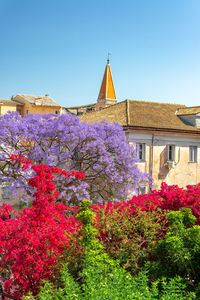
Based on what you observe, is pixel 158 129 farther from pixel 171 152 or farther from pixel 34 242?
pixel 34 242

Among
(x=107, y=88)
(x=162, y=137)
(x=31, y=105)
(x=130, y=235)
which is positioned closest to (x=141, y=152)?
(x=162, y=137)

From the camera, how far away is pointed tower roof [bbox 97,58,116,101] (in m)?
61.2

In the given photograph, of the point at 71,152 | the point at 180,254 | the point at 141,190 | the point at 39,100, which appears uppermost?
the point at 39,100

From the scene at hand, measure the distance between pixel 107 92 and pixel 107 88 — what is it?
2.81 feet

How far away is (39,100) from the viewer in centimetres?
5712

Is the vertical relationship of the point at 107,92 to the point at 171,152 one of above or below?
above

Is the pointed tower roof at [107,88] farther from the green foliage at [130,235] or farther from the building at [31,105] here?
the green foliage at [130,235]

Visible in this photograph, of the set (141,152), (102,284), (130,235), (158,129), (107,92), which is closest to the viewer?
(102,284)

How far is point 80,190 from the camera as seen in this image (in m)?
21.6

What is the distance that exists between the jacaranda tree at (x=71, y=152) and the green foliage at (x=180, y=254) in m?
12.8

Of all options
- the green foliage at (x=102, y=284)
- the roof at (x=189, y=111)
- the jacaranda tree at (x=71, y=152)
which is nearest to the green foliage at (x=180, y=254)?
the green foliage at (x=102, y=284)

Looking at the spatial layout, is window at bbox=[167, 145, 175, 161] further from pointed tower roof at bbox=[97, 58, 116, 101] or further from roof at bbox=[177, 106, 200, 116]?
pointed tower roof at bbox=[97, 58, 116, 101]

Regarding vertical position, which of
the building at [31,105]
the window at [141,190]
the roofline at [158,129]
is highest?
the building at [31,105]

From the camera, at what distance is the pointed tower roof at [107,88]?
61.2m
